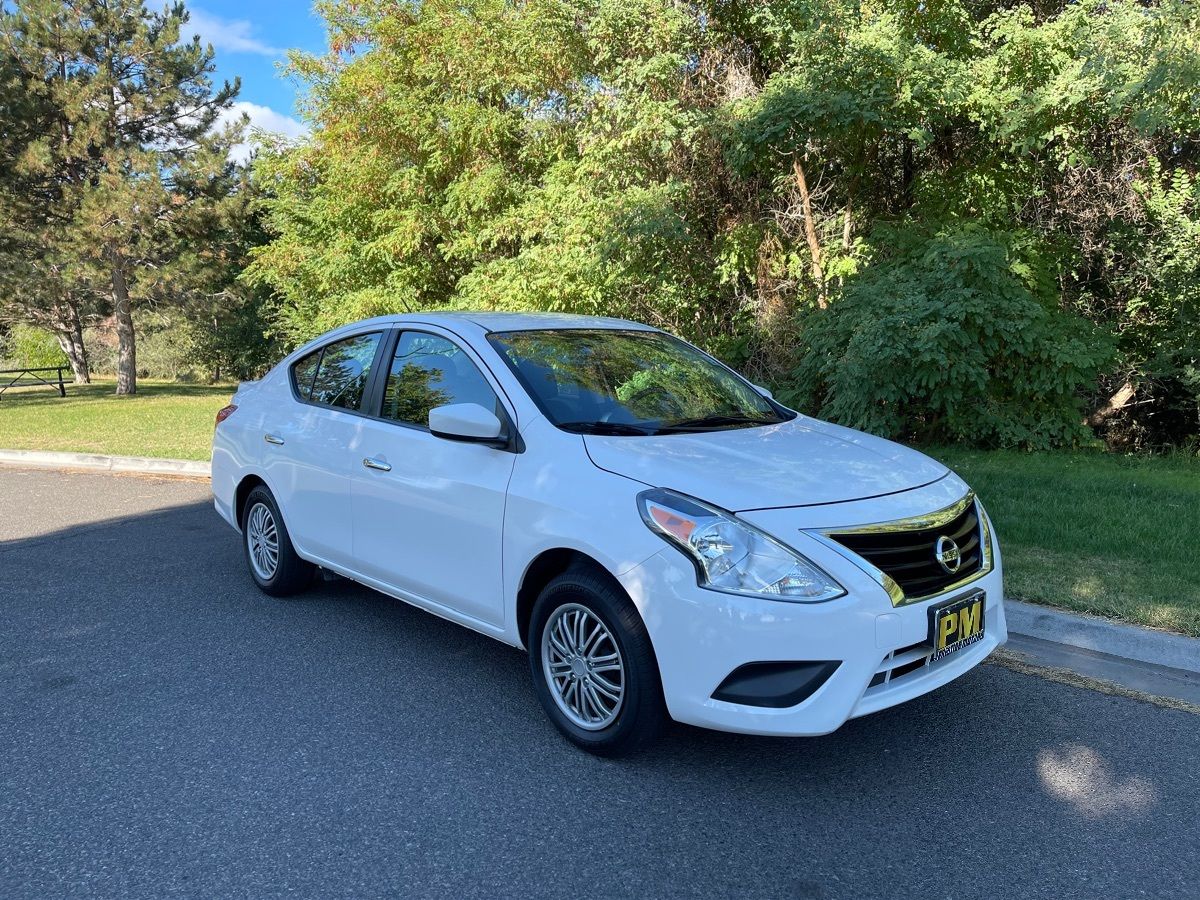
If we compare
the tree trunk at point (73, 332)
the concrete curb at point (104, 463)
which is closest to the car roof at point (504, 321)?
the concrete curb at point (104, 463)

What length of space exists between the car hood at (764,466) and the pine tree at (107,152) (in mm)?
26647

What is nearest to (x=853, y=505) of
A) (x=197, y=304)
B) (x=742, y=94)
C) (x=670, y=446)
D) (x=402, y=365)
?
(x=670, y=446)

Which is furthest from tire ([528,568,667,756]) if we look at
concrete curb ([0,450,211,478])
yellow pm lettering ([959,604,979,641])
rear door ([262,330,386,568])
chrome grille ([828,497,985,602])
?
concrete curb ([0,450,211,478])

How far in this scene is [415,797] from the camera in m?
3.20

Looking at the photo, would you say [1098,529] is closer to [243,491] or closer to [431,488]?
[431,488]

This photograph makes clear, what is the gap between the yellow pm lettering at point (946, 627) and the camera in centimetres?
320

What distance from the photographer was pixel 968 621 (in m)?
3.35

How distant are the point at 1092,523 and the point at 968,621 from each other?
3.99 m

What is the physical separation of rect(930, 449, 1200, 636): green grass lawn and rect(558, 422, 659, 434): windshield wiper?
2.55 metres

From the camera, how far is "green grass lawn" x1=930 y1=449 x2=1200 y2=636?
16.2 feet

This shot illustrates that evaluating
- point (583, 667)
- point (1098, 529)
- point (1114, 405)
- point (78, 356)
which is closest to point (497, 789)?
point (583, 667)

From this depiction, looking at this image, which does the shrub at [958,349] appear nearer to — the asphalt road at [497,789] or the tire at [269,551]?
the asphalt road at [497,789]

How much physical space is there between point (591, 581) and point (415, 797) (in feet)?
3.19

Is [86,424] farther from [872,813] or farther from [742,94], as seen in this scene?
[872,813]
